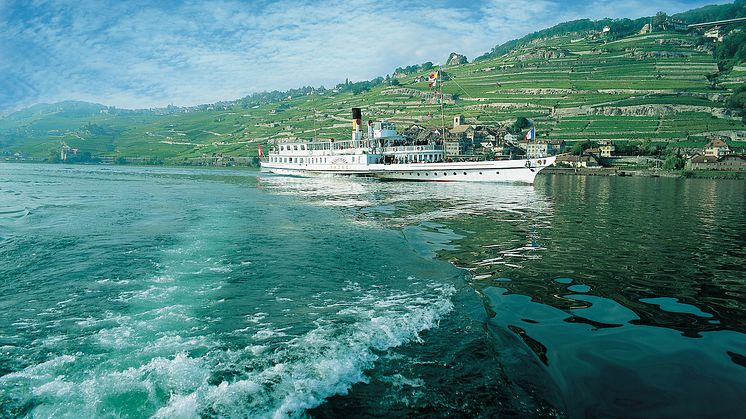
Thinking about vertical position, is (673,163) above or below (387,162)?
below

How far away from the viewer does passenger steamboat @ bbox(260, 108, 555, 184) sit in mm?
53625

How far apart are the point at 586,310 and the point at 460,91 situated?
180 metres

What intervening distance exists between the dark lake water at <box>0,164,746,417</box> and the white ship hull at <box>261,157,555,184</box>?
109 ft

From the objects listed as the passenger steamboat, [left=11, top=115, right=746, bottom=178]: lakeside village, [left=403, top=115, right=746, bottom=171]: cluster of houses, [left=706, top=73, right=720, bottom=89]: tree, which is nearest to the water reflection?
the passenger steamboat

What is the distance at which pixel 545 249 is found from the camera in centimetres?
1675

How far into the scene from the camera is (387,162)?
218ft

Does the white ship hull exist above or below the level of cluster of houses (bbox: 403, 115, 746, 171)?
below

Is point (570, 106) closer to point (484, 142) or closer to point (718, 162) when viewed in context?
point (484, 142)

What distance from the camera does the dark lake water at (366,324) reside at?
6.22m

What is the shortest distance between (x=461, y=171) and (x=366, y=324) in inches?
1928

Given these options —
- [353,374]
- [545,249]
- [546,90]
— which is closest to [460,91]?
[546,90]

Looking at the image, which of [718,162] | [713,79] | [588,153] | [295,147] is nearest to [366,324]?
[295,147]

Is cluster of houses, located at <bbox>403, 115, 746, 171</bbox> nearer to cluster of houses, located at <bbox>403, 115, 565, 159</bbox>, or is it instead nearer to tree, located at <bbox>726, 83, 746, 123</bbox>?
cluster of houses, located at <bbox>403, 115, 565, 159</bbox>

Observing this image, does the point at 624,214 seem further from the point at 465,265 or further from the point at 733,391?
the point at 733,391
